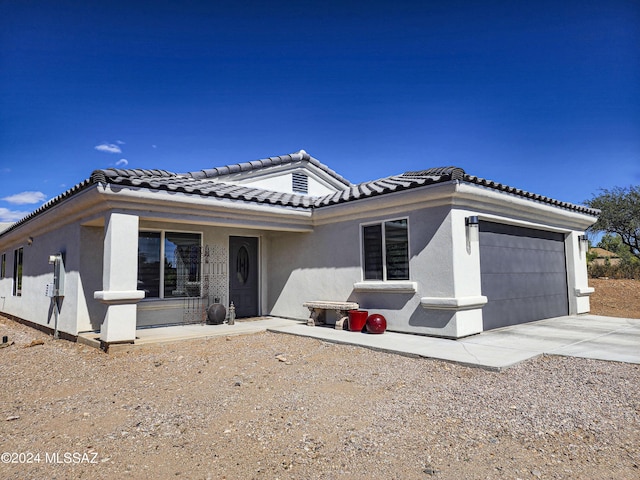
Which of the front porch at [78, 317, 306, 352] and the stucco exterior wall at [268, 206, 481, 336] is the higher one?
the stucco exterior wall at [268, 206, 481, 336]

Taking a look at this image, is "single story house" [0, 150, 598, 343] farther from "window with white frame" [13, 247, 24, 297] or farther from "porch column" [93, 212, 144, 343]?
"window with white frame" [13, 247, 24, 297]

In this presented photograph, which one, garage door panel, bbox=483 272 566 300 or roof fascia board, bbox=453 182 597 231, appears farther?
garage door panel, bbox=483 272 566 300

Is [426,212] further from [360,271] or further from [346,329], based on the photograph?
[346,329]

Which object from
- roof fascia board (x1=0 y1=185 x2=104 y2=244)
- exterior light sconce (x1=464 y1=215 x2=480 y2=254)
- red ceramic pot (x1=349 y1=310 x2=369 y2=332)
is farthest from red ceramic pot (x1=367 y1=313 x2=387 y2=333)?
roof fascia board (x1=0 y1=185 x2=104 y2=244)

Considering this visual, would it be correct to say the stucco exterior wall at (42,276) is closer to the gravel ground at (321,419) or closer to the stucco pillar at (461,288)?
the gravel ground at (321,419)

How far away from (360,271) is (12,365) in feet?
22.5

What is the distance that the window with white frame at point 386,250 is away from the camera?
8.73 m

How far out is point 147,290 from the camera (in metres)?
9.96

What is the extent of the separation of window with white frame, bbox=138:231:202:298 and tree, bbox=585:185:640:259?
2755cm

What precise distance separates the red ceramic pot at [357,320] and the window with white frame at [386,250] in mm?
905

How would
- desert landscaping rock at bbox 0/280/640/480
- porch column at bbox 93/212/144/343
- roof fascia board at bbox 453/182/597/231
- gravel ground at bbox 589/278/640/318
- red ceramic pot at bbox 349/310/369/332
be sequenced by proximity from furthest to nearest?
gravel ground at bbox 589/278/640/318, red ceramic pot at bbox 349/310/369/332, roof fascia board at bbox 453/182/597/231, porch column at bbox 93/212/144/343, desert landscaping rock at bbox 0/280/640/480

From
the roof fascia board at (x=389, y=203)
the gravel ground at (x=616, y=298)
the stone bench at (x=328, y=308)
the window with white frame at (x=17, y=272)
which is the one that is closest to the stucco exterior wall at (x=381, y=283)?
the roof fascia board at (x=389, y=203)

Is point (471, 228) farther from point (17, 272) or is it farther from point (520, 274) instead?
point (17, 272)

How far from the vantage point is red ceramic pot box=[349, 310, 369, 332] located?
351 inches
